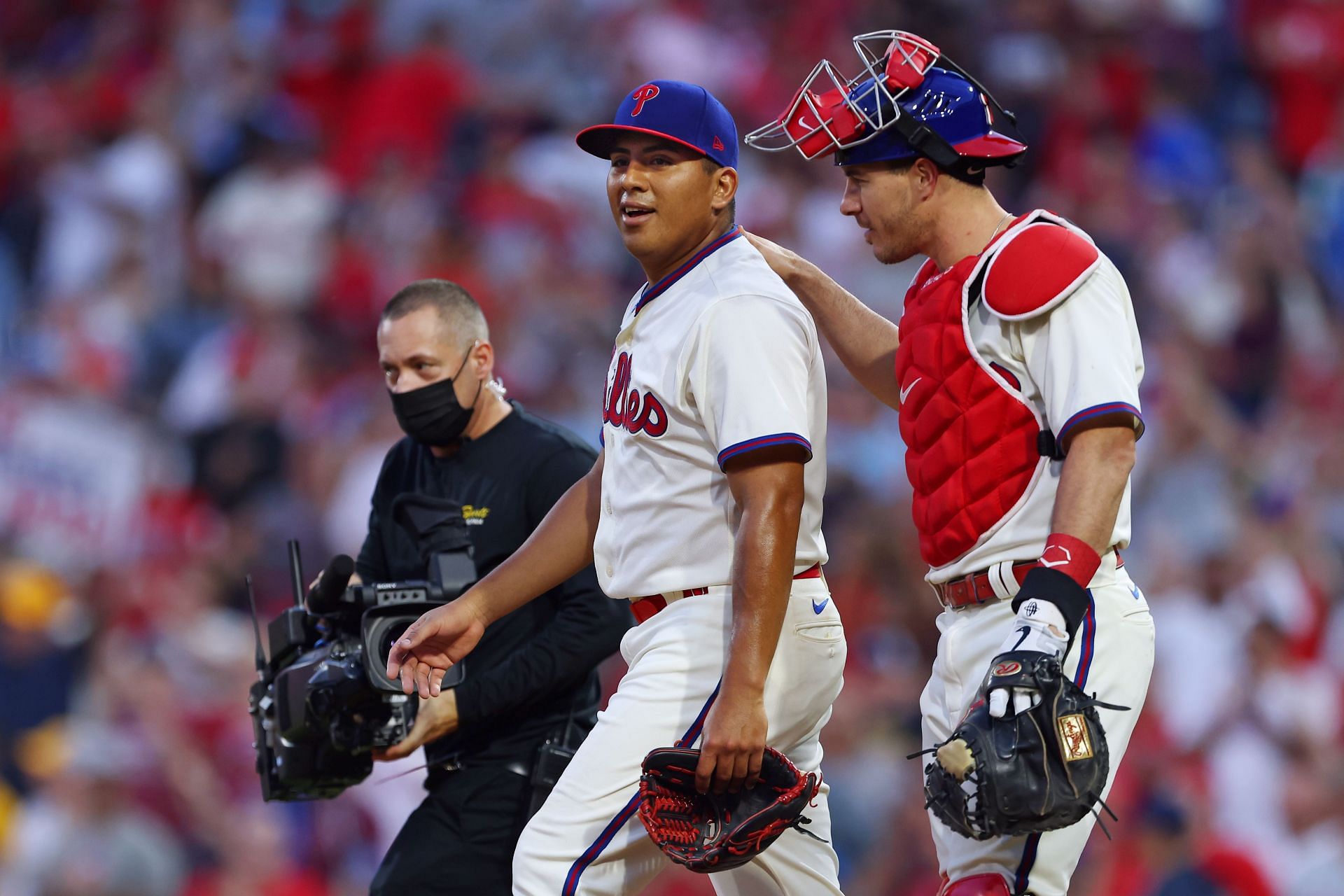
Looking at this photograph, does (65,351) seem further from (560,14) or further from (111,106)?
(560,14)

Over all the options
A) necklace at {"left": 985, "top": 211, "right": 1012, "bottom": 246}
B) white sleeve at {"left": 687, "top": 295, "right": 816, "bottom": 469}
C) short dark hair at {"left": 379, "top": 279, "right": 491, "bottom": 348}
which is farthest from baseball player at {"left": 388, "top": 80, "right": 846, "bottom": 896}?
short dark hair at {"left": 379, "top": 279, "right": 491, "bottom": 348}

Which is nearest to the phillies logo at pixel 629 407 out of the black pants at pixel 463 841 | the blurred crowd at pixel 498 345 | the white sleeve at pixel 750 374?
the white sleeve at pixel 750 374

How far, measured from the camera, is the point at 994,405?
10.4 feet

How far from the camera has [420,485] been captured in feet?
15.0

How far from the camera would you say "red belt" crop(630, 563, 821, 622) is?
3422 millimetres

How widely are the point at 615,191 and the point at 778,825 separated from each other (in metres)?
1.39

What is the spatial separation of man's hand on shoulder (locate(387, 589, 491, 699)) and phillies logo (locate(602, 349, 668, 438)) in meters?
0.55

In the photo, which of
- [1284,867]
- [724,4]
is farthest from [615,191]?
[724,4]

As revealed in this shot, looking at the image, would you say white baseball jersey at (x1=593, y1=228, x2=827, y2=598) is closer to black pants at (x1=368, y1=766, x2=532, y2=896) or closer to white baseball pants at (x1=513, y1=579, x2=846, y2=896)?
white baseball pants at (x1=513, y1=579, x2=846, y2=896)

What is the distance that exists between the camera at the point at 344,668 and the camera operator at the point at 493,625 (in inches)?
6.3

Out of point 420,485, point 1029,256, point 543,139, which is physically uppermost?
point 543,139

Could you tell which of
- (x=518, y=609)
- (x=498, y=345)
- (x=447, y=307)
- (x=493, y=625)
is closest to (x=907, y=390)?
(x=518, y=609)

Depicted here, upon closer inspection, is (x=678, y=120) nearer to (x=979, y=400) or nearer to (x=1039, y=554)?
(x=979, y=400)

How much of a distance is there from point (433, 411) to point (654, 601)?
1.23 m
